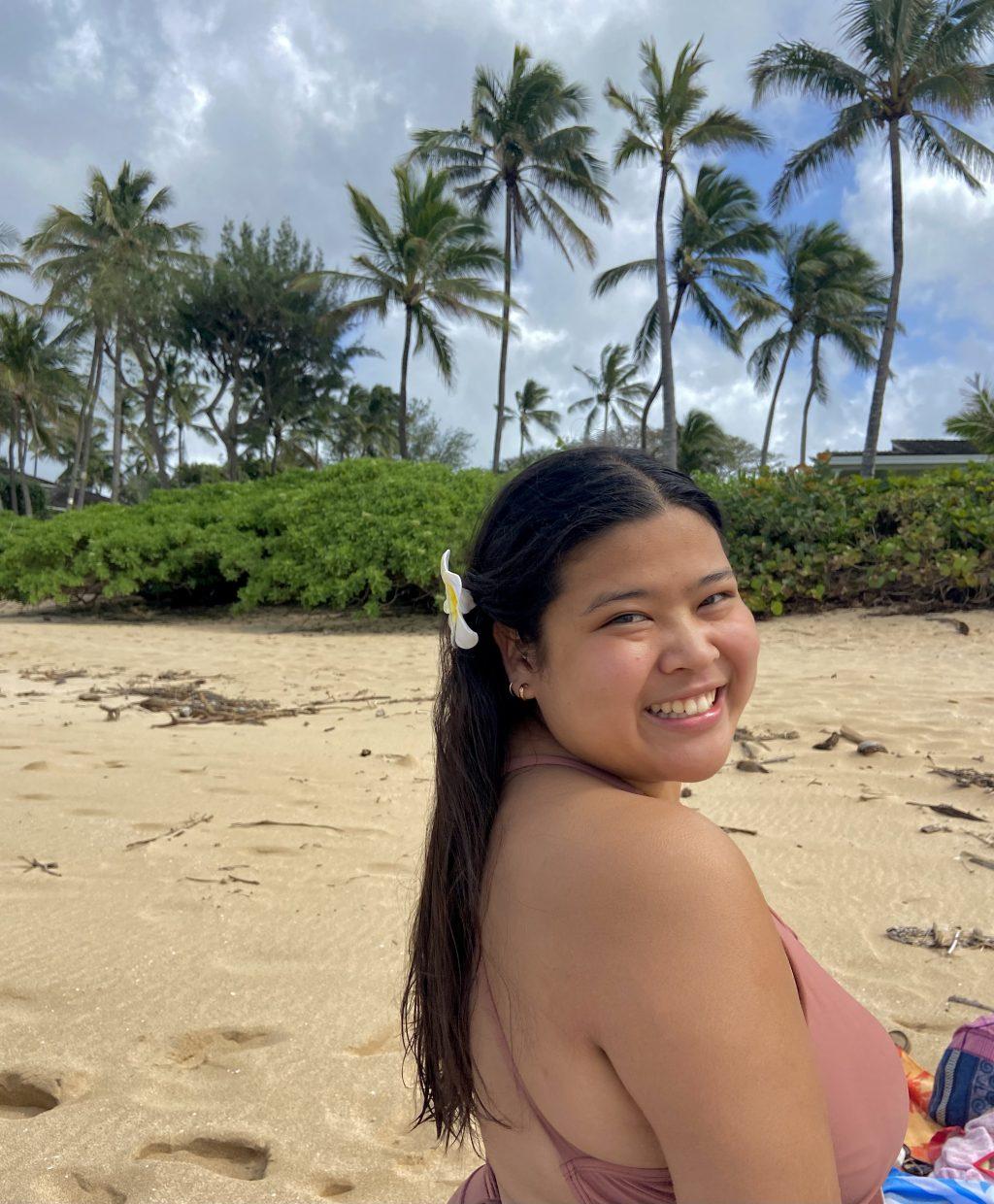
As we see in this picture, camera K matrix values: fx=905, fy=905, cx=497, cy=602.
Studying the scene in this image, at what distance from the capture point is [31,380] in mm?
30891

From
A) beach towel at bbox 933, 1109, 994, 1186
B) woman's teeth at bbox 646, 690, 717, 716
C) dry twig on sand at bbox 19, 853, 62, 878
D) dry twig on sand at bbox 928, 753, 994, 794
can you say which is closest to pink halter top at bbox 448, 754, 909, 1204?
woman's teeth at bbox 646, 690, 717, 716

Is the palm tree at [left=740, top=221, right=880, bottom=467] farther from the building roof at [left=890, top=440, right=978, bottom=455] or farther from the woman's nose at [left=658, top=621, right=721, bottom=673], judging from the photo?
the woman's nose at [left=658, top=621, right=721, bottom=673]

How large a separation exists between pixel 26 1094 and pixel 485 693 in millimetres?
1762

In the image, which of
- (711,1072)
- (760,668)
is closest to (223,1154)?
(711,1072)

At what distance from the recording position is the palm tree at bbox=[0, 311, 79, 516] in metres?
30.3

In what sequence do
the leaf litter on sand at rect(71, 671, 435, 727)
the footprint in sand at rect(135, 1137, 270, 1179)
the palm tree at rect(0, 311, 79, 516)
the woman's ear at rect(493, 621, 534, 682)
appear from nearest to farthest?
the woman's ear at rect(493, 621, 534, 682) < the footprint in sand at rect(135, 1137, 270, 1179) < the leaf litter on sand at rect(71, 671, 435, 727) < the palm tree at rect(0, 311, 79, 516)

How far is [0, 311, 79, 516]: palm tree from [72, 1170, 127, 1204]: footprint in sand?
109 feet

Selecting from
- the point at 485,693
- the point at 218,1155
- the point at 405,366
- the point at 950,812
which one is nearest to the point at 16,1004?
the point at 218,1155

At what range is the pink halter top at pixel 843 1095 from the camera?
96cm

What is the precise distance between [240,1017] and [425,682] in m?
5.51

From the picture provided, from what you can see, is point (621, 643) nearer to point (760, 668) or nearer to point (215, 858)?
point (215, 858)

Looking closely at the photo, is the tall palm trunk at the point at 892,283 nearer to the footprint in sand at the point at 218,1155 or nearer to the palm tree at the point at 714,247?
the palm tree at the point at 714,247

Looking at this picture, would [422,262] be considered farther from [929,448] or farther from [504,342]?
[929,448]

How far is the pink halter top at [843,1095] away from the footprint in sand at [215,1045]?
1.58m
